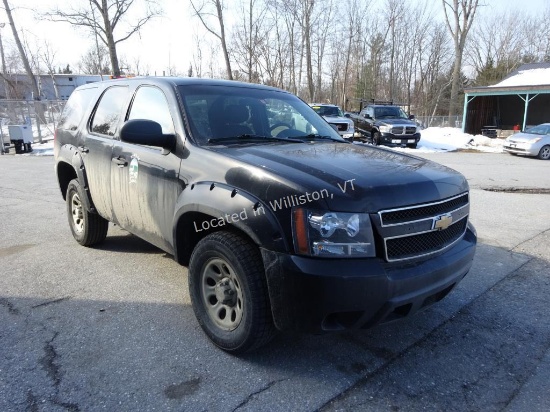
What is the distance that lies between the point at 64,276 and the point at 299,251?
2960 millimetres

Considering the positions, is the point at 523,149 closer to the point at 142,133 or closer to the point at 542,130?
the point at 542,130

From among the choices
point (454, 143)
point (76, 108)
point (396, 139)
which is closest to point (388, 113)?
point (396, 139)

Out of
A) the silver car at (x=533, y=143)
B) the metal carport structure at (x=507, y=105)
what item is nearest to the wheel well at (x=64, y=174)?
the silver car at (x=533, y=143)

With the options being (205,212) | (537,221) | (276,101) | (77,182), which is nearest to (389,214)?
(205,212)

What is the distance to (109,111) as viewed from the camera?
14.1 ft

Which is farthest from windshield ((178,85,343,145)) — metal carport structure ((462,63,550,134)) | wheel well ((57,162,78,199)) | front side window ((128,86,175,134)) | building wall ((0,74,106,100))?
building wall ((0,74,106,100))

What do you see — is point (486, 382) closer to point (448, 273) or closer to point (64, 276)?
point (448, 273)

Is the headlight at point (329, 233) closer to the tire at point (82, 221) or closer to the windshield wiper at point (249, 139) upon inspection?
the windshield wiper at point (249, 139)

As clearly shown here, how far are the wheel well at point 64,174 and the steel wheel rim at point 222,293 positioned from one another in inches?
126

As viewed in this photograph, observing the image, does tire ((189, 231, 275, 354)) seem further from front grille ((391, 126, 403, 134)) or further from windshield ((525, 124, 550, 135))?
windshield ((525, 124, 550, 135))

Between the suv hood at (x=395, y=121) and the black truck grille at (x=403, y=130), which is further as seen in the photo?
the suv hood at (x=395, y=121)

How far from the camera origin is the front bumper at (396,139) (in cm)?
1805

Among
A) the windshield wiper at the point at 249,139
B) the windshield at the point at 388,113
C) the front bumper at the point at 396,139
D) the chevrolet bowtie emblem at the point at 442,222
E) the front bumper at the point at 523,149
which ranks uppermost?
the windshield wiper at the point at 249,139

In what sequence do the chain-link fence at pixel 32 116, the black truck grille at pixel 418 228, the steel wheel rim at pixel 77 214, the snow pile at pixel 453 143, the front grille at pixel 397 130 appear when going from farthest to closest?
the snow pile at pixel 453 143 < the chain-link fence at pixel 32 116 < the front grille at pixel 397 130 < the steel wheel rim at pixel 77 214 < the black truck grille at pixel 418 228
